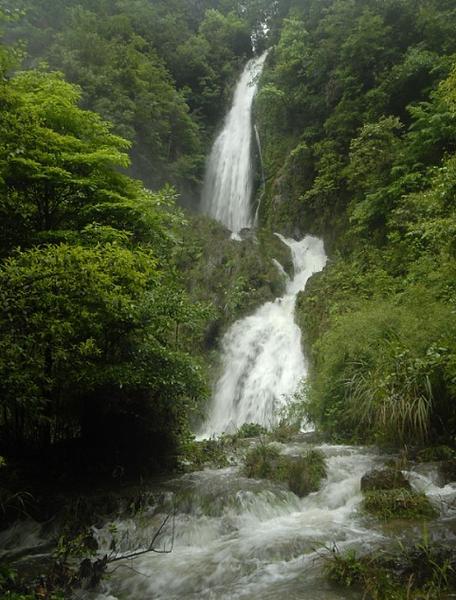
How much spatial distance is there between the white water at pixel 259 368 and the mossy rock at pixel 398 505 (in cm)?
640

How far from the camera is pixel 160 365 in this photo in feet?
24.6

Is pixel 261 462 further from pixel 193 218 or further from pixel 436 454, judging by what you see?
pixel 193 218

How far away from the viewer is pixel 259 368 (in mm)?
15039

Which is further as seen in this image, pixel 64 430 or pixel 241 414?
pixel 241 414

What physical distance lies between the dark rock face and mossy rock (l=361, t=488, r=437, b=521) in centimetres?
15

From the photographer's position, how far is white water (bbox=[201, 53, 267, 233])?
1009 inches

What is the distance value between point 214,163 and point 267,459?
76.3 feet

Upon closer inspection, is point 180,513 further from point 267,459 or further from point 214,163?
point 214,163

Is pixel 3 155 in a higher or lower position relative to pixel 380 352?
higher

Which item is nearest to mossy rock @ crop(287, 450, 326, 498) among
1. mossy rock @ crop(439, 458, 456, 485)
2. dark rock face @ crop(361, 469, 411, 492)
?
dark rock face @ crop(361, 469, 411, 492)

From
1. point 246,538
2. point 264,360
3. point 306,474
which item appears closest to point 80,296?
point 246,538

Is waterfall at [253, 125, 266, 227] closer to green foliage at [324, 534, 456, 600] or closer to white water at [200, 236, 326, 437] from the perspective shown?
white water at [200, 236, 326, 437]

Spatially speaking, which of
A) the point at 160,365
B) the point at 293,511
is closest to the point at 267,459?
the point at 293,511

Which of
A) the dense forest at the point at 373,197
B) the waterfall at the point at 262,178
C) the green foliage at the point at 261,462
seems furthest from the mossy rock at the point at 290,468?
the waterfall at the point at 262,178
